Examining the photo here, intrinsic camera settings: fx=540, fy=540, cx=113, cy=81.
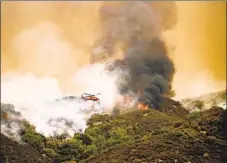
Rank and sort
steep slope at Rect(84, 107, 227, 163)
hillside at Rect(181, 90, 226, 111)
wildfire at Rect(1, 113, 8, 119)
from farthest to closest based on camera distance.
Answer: hillside at Rect(181, 90, 226, 111) → wildfire at Rect(1, 113, 8, 119) → steep slope at Rect(84, 107, 227, 163)

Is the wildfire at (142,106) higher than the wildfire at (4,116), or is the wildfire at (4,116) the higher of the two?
the wildfire at (142,106)

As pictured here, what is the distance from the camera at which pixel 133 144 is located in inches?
2574

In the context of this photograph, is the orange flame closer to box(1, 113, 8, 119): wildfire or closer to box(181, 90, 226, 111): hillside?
box(181, 90, 226, 111): hillside

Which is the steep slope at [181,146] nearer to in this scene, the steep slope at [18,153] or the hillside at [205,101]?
the steep slope at [18,153]

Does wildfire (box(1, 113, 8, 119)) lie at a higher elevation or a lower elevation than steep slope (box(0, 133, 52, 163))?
higher

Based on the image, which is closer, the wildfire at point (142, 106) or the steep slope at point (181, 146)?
the steep slope at point (181, 146)

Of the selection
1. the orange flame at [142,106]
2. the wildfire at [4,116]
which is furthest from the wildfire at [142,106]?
the wildfire at [4,116]

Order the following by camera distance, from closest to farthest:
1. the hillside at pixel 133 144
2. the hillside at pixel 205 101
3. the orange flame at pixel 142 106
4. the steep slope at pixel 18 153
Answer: the hillside at pixel 133 144, the steep slope at pixel 18 153, the orange flame at pixel 142 106, the hillside at pixel 205 101

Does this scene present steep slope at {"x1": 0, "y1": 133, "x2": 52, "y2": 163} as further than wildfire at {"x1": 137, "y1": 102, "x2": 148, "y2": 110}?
No

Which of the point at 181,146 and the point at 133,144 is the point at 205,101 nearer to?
the point at 133,144

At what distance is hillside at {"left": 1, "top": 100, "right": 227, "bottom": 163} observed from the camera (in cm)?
5991

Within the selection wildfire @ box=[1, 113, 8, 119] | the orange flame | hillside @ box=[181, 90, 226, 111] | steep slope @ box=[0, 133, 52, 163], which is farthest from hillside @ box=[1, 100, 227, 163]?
hillside @ box=[181, 90, 226, 111]

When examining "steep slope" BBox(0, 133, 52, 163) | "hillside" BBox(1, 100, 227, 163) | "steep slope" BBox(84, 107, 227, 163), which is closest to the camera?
"steep slope" BBox(84, 107, 227, 163)

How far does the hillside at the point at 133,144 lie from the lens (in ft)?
197
